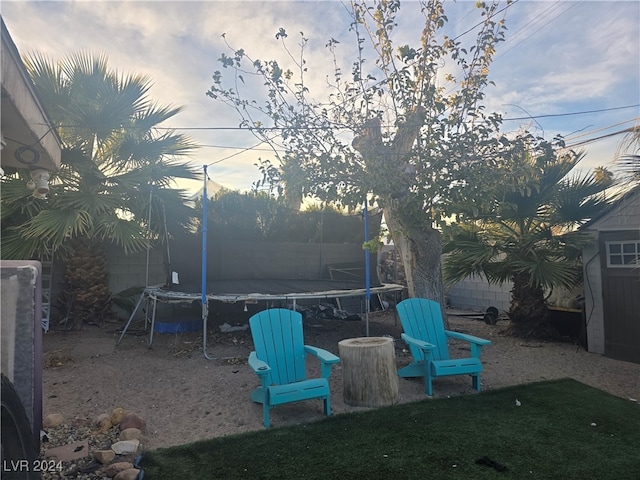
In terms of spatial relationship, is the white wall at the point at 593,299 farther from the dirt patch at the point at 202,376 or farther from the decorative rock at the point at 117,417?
the decorative rock at the point at 117,417

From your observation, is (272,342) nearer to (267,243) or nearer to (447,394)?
(447,394)

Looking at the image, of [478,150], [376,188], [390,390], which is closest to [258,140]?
[376,188]

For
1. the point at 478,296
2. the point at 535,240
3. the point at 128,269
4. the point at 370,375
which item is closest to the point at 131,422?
the point at 370,375

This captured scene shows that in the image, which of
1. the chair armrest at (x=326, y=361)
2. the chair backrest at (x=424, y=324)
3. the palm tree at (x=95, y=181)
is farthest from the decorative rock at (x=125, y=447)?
the palm tree at (x=95, y=181)

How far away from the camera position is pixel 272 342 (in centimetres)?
405

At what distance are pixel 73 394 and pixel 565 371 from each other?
558 centimetres

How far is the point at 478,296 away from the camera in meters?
10.8

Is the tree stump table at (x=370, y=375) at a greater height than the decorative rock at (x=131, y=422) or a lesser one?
greater

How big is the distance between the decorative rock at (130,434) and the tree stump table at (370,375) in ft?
5.93

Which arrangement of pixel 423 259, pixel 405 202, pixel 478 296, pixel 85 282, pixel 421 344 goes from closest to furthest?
pixel 421 344 → pixel 405 202 → pixel 423 259 → pixel 85 282 → pixel 478 296

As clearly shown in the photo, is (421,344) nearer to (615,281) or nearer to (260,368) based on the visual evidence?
(260,368)

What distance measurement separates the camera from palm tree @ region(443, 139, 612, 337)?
6414 mm

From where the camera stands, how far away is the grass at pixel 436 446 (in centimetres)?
268

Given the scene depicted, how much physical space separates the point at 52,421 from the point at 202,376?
1763 mm
